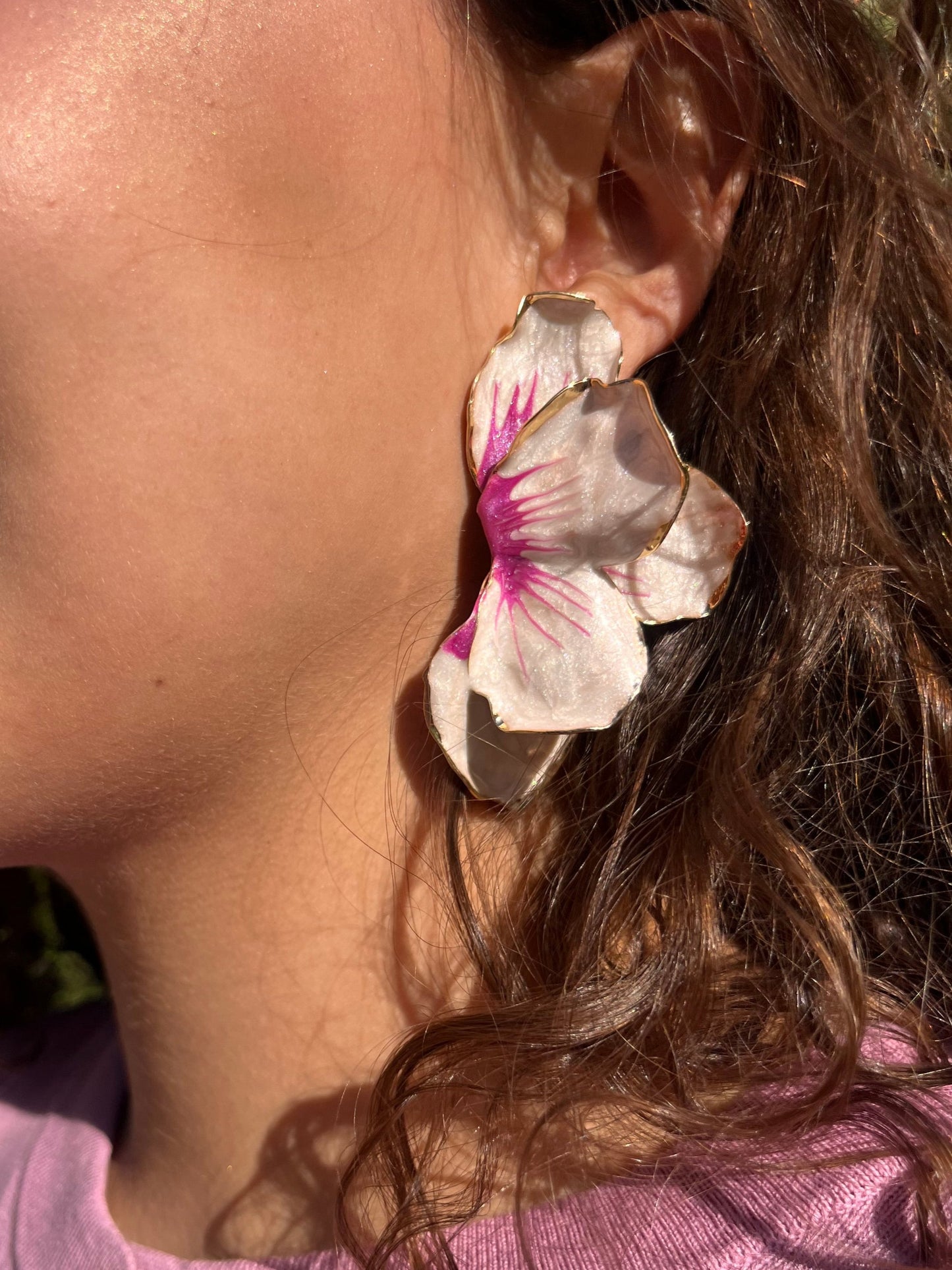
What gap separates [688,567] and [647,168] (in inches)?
13.9

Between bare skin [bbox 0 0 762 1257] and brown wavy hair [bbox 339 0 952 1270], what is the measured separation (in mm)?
68

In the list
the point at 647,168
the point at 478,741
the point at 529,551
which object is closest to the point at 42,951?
the point at 478,741

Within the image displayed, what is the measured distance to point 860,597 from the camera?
1.03 m

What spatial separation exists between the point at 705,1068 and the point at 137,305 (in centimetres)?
80

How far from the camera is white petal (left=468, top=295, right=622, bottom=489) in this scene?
0.90m

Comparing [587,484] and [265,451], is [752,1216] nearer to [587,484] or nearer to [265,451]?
[587,484]

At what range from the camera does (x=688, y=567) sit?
983 millimetres

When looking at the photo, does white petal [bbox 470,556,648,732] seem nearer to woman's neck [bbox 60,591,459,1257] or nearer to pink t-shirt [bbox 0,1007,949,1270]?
woman's neck [bbox 60,591,459,1257]

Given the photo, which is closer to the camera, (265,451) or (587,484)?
(265,451)

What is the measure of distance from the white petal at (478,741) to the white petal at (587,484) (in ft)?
0.38

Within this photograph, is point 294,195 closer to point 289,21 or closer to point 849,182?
point 289,21

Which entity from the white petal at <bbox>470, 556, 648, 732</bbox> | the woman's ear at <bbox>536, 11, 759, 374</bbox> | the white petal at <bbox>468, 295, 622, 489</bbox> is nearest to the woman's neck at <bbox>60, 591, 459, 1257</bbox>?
the white petal at <bbox>470, 556, 648, 732</bbox>

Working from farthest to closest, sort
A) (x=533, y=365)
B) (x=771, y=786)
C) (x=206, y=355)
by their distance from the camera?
1. (x=771, y=786)
2. (x=533, y=365)
3. (x=206, y=355)

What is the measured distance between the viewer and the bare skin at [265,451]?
30.2 inches
